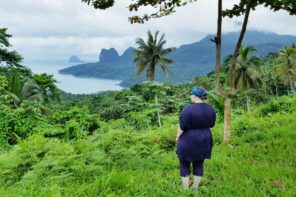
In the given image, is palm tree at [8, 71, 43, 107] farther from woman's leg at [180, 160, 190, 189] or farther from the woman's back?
the woman's back

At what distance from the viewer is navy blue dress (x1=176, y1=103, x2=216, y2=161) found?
6.54 metres

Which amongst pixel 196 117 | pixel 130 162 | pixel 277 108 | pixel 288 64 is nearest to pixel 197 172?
pixel 196 117

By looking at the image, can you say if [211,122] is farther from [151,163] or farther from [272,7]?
[272,7]

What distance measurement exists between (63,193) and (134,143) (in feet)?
15.6

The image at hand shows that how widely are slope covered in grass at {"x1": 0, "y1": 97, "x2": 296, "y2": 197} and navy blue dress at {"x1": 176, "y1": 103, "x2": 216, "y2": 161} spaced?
638 millimetres

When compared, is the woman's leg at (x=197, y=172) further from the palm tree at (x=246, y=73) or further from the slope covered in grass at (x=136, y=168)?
the palm tree at (x=246, y=73)

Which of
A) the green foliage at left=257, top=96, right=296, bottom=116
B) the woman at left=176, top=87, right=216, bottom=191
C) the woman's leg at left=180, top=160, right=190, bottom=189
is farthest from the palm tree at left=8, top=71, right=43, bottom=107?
the woman at left=176, top=87, right=216, bottom=191

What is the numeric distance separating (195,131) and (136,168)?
250cm

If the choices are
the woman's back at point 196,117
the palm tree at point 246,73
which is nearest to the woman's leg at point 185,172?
the woman's back at point 196,117

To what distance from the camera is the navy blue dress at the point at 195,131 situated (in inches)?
257

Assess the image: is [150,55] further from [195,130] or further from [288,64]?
[195,130]

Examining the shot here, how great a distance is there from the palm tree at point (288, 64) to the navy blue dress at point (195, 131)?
205ft

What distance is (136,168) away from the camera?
8.68 metres

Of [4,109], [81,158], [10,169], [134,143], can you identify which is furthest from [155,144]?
[4,109]
